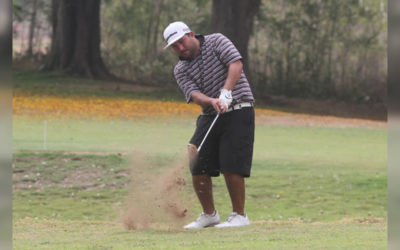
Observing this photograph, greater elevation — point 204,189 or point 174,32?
point 174,32

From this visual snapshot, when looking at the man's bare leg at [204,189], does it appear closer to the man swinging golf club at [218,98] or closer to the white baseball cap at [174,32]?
the man swinging golf club at [218,98]

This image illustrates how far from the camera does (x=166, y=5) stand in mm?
43250

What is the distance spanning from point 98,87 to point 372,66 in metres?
13.2

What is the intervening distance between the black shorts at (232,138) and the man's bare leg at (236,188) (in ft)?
0.22

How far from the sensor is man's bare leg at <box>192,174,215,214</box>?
7.41 metres

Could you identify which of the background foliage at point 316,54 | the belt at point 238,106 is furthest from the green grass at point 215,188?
the background foliage at point 316,54

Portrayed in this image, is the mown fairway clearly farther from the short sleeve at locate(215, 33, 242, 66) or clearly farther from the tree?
the tree

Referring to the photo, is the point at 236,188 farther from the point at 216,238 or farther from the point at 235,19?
the point at 235,19

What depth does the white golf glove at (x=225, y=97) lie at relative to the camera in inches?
264

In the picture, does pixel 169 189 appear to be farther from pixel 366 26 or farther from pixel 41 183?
pixel 366 26

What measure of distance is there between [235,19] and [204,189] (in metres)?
24.7

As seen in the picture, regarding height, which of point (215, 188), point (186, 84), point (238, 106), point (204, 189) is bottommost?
point (215, 188)

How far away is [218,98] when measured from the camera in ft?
22.8

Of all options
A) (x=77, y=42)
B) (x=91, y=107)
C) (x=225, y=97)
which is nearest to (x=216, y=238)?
(x=225, y=97)
